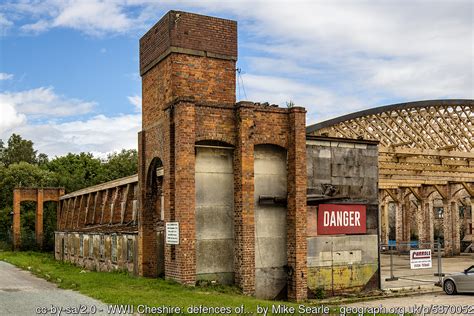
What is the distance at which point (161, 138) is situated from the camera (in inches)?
734

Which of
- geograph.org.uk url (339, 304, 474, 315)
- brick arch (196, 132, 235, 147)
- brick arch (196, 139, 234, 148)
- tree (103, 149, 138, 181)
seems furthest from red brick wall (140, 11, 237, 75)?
tree (103, 149, 138, 181)

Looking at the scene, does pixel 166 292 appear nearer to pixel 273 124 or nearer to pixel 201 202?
pixel 201 202

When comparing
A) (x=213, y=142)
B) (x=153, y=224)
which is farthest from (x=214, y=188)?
(x=153, y=224)

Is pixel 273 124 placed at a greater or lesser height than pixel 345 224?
greater

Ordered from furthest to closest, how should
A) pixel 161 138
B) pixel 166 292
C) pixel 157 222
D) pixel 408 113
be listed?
pixel 408 113 → pixel 157 222 → pixel 161 138 → pixel 166 292

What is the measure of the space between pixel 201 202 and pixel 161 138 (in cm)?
242

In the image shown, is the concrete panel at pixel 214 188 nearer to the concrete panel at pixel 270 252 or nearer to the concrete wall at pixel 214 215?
the concrete wall at pixel 214 215

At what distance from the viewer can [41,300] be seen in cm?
1551

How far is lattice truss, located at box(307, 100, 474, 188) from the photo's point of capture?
30.8 metres

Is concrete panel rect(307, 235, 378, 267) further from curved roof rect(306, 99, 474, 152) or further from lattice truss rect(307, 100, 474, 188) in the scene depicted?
curved roof rect(306, 99, 474, 152)

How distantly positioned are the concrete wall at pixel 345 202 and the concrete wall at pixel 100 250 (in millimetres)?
6281

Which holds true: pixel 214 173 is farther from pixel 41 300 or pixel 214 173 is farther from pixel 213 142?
pixel 41 300

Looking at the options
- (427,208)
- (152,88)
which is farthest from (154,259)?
(427,208)

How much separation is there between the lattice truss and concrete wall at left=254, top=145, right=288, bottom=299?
1113cm
